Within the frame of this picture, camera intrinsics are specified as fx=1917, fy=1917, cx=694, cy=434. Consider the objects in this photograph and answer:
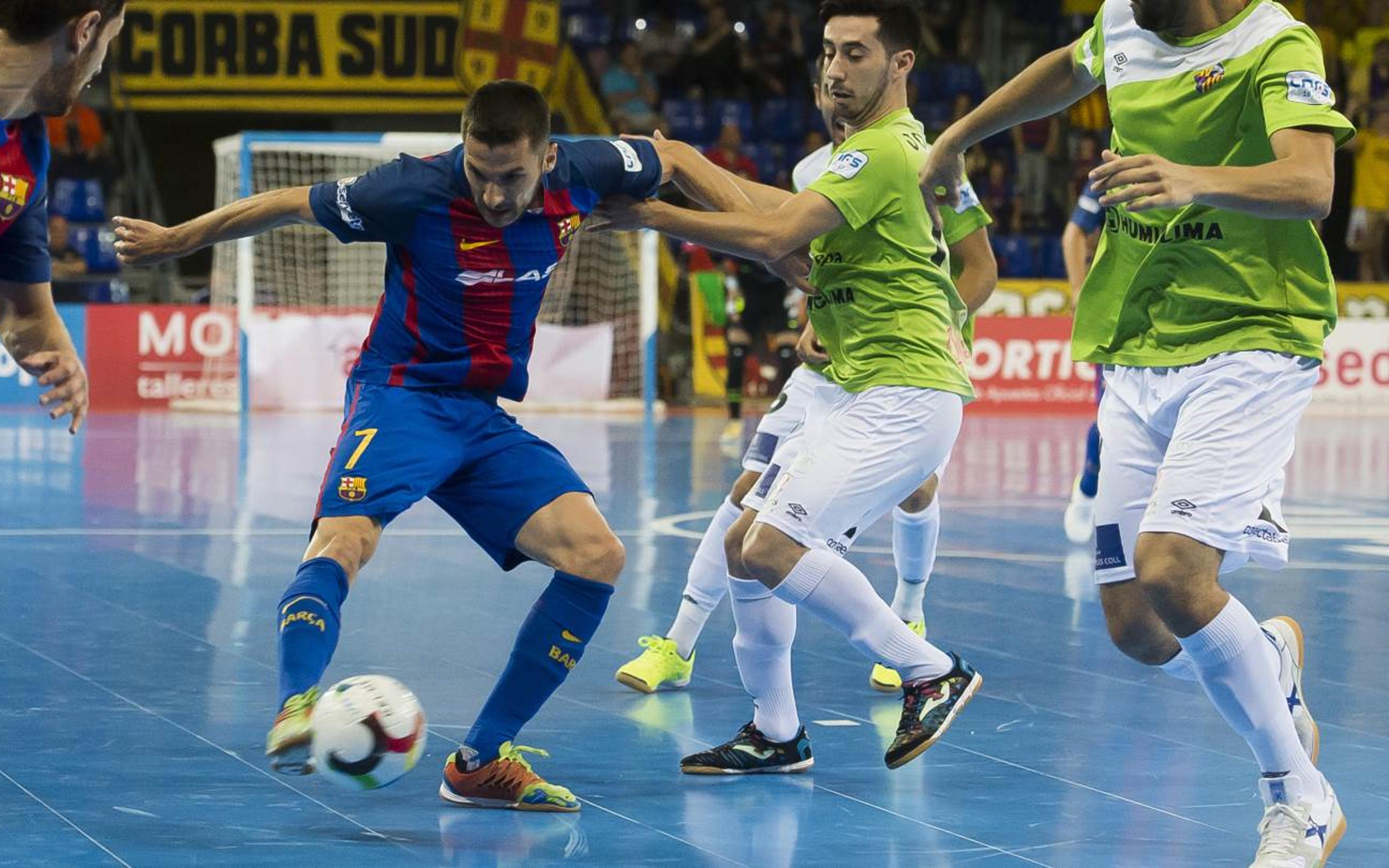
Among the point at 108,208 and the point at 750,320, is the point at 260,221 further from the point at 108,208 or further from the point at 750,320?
the point at 108,208

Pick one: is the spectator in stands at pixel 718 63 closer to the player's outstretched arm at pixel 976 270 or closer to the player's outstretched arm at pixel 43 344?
the player's outstretched arm at pixel 976 270

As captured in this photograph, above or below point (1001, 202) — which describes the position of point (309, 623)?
below

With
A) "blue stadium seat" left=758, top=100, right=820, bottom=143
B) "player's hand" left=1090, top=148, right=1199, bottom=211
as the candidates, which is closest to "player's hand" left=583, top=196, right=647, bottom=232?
"player's hand" left=1090, top=148, right=1199, bottom=211

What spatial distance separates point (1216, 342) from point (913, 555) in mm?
2817

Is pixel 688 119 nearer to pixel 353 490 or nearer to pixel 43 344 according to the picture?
pixel 353 490

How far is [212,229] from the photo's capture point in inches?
200

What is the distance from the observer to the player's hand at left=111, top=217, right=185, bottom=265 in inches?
200

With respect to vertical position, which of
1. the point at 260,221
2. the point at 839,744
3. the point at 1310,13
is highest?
the point at 1310,13

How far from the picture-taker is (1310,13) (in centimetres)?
2712

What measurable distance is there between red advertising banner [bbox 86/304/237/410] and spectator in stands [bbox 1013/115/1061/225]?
413 inches

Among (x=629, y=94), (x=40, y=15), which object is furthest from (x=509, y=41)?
(x=40, y=15)

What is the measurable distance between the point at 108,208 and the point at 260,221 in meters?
19.7

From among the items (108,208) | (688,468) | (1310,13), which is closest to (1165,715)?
(688,468)

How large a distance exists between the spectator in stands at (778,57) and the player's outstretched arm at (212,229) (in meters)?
20.8
